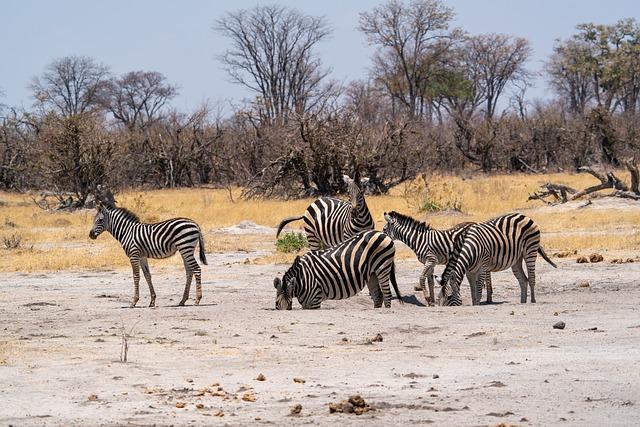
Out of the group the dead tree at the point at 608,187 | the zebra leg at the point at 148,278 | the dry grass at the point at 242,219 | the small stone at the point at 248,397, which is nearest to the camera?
the small stone at the point at 248,397

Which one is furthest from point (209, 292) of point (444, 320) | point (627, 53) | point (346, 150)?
point (627, 53)

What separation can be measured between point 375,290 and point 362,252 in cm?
55

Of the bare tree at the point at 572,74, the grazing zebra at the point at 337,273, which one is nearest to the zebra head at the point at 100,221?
the grazing zebra at the point at 337,273

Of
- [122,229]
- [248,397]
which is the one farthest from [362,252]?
[248,397]

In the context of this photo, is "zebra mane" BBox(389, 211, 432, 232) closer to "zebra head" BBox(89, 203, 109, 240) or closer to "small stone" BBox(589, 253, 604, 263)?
"small stone" BBox(589, 253, 604, 263)

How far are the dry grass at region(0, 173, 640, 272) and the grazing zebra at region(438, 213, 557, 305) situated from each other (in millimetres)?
4327

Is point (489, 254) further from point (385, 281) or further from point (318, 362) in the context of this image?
point (318, 362)

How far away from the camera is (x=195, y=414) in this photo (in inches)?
252

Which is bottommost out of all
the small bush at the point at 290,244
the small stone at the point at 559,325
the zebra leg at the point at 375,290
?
the small stone at the point at 559,325

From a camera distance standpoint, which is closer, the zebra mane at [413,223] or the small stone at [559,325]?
the small stone at [559,325]

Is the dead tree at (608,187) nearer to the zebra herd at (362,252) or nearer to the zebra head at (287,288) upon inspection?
the zebra herd at (362,252)

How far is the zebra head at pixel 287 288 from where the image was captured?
1148cm

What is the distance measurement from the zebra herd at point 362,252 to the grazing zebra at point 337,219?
1cm

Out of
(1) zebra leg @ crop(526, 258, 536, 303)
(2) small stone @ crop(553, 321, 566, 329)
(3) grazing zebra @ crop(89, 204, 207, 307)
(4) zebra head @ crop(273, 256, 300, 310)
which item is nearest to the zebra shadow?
(1) zebra leg @ crop(526, 258, 536, 303)
